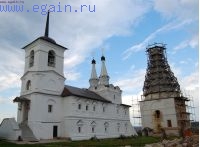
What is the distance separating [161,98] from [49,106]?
89.6ft

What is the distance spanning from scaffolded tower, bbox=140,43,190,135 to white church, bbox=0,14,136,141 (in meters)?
15.4

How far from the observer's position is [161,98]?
49531mm

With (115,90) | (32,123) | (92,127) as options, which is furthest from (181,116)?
(32,123)

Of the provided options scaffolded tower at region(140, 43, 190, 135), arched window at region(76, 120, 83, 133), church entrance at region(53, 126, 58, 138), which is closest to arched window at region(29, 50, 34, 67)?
church entrance at region(53, 126, 58, 138)

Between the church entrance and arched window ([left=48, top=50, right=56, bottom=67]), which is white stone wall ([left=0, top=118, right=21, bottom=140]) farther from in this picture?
arched window ([left=48, top=50, right=56, bottom=67])

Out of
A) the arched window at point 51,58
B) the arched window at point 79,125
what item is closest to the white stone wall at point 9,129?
the arched window at point 79,125

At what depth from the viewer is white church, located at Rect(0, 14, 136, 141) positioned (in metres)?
28.5

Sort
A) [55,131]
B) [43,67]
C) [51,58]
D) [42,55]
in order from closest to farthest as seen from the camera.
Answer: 1. [55,131]
2. [43,67]
3. [42,55]
4. [51,58]

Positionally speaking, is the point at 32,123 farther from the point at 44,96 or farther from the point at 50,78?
the point at 50,78

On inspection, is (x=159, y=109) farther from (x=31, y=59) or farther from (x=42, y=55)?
(x=31, y=59)

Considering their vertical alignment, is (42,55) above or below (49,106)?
above

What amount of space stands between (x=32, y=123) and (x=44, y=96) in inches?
150

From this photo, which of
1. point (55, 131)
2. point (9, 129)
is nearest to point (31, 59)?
point (9, 129)

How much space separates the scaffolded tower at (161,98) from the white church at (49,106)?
1545cm
